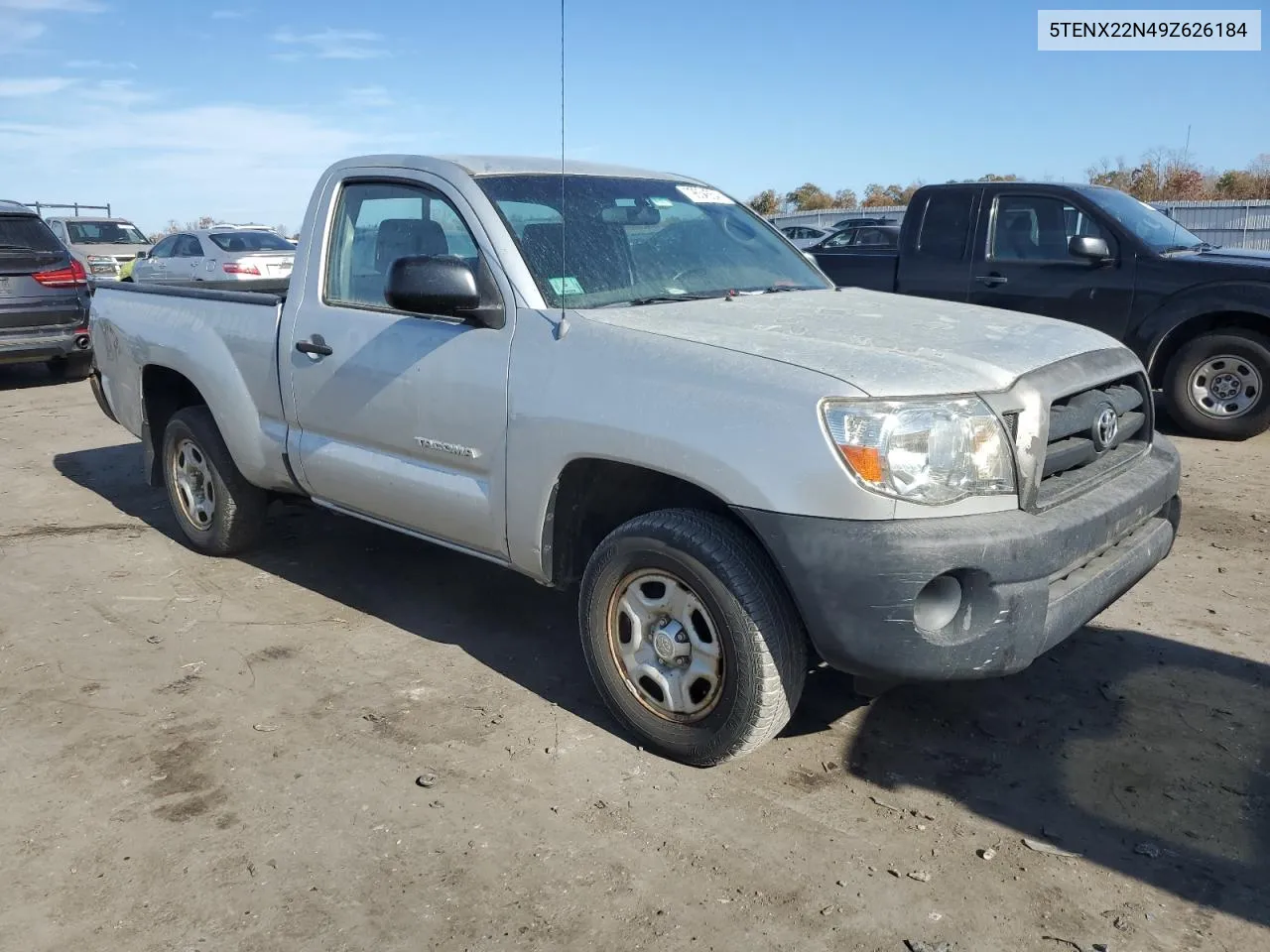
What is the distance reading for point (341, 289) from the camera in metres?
4.35

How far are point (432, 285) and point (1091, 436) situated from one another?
2.13 metres

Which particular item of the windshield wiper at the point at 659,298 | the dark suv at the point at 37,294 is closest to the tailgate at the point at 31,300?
the dark suv at the point at 37,294

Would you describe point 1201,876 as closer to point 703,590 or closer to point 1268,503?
point 703,590

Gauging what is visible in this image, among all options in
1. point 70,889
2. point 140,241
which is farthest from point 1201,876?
point 140,241

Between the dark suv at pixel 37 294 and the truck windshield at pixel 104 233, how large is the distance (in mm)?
10859

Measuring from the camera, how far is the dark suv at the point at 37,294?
10.3m

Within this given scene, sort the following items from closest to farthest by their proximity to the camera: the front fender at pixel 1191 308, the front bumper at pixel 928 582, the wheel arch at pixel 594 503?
the front bumper at pixel 928 582 < the wheel arch at pixel 594 503 < the front fender at pixel 1191 308

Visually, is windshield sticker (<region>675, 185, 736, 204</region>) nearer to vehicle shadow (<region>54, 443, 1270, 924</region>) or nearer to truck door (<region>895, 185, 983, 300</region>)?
vehicle shadow (<region>54, 443, 1270, 924</region>)

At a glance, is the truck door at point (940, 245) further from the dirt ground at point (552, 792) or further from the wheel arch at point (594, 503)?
the wheel arch at point (594, 503)

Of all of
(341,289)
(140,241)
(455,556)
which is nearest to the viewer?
(341,289)

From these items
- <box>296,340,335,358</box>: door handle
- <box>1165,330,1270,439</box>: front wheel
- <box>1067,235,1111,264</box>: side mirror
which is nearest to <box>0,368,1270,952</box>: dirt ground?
<box>296,340,335,358</box>: door handle

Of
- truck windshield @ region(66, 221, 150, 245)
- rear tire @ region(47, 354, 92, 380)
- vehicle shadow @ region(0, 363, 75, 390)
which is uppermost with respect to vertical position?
truck windshield @ region(66, 221, 150, 245)

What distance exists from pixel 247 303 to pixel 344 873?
2833 mm

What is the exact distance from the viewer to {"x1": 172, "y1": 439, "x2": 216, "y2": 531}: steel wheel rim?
212 inches
